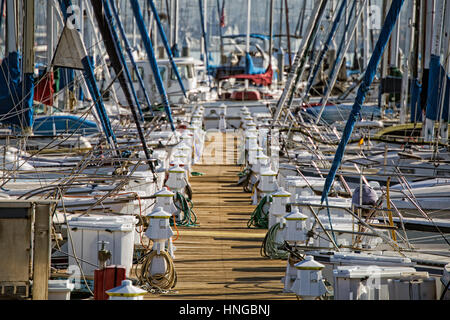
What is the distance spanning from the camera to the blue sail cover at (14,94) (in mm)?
13047

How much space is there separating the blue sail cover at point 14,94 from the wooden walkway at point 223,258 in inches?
122

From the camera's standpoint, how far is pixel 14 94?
13.3 meters

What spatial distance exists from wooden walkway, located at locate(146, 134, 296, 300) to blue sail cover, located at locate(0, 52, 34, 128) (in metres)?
3.10

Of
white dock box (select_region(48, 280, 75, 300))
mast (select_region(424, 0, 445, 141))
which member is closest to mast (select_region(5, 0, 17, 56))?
mast (select_region(424, 0, 445, 141))

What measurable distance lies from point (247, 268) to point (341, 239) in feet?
3.84

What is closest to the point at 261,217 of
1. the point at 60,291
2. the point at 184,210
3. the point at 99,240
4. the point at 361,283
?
the point at 184,210

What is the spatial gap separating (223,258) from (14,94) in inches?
194

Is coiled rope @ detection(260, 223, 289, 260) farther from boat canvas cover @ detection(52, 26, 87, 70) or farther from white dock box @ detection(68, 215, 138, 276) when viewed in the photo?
boat canvas cover @ detection(52, 26, 87, 70)

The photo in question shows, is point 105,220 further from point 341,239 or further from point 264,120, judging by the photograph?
point 264,120

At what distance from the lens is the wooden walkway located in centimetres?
866

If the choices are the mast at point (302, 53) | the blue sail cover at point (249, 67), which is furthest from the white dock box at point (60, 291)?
the blue sail cover at point (249, 67)

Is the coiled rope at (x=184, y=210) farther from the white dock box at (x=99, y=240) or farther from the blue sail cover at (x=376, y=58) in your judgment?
the white dock box at (x=99, y=240)
